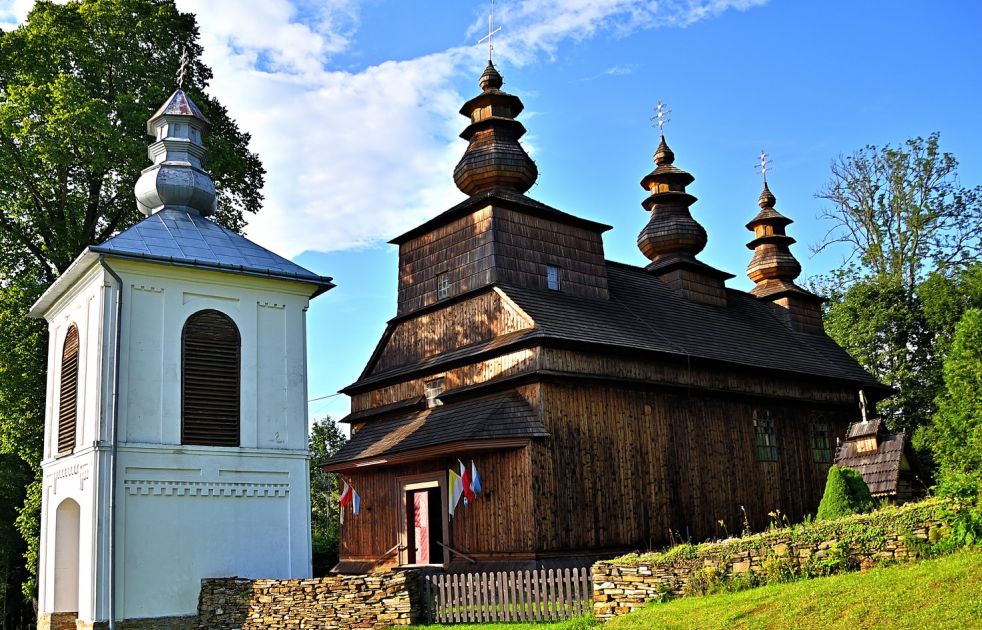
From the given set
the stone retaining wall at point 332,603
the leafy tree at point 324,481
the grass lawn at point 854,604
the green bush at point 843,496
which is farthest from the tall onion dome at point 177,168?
the leafy tree at point 324,481

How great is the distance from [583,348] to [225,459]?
775cm

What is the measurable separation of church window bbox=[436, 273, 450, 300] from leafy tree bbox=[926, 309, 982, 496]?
16.5 m

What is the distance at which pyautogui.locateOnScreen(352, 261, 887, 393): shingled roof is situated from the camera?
20.2 metres

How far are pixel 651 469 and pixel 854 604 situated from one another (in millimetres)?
10300

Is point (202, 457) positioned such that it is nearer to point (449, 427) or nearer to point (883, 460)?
point (449, 427)

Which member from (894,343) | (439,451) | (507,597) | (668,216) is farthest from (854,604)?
(894,343)

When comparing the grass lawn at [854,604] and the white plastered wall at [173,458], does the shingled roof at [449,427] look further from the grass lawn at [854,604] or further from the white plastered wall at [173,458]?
the grass lawn at [854,604]

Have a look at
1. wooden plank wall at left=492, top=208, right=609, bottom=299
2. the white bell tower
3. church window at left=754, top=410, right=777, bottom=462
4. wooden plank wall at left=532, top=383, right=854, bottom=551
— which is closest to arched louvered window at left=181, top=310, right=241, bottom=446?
the white bell tower

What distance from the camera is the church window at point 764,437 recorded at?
922 inches

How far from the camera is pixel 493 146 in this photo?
23.5 metres

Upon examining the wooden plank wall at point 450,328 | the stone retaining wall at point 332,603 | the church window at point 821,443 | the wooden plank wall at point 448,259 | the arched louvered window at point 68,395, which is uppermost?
the wooden plank wall at point 448,259

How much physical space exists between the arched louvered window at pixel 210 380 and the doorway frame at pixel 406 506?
5250 millimetres

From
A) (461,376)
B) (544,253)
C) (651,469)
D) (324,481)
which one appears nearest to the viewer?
(651,469)

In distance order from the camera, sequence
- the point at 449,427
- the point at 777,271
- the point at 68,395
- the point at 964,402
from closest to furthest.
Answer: the point at 68,395 → the point at 449,427 → the point at 964,402 → the point at 777,271
